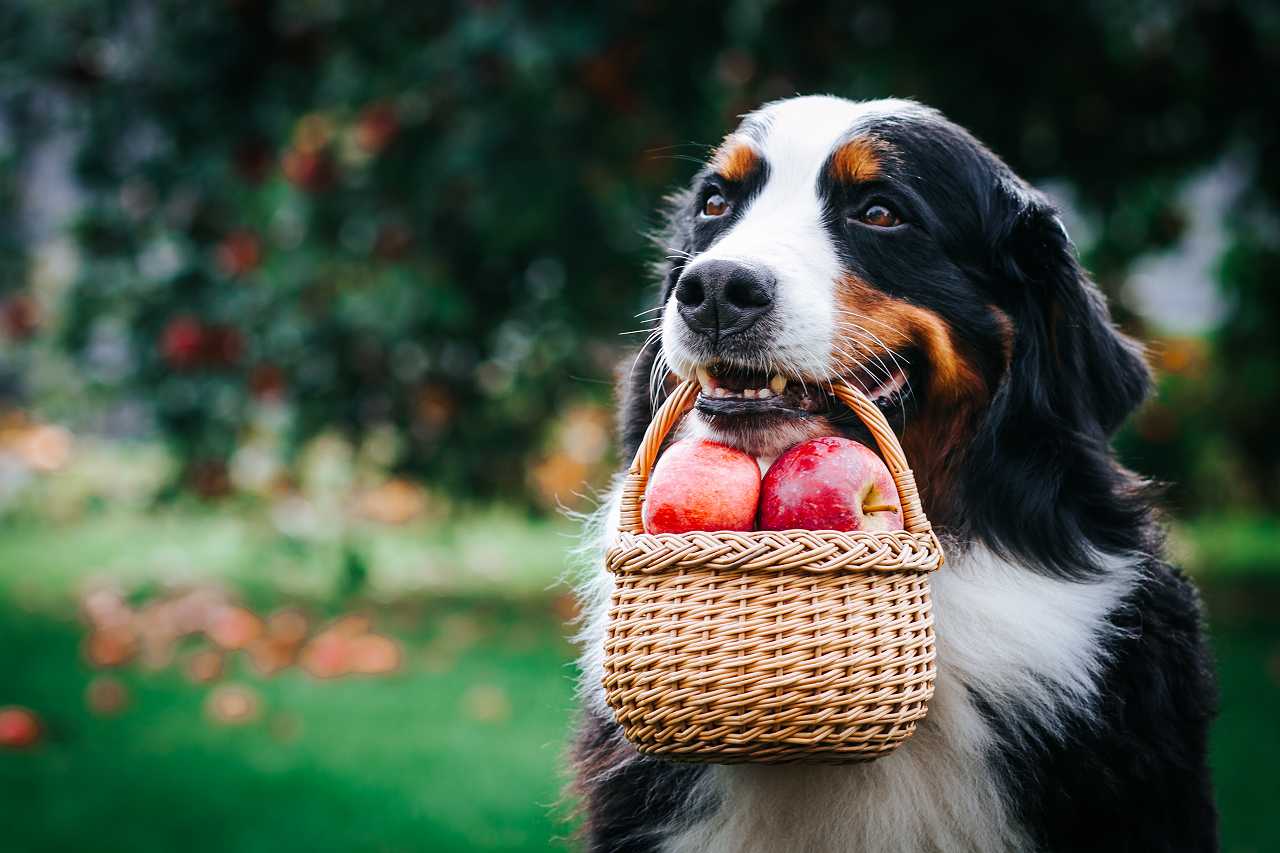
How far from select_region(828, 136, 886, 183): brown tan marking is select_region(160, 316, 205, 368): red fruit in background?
13.3ft

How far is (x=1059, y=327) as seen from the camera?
2.53 metres

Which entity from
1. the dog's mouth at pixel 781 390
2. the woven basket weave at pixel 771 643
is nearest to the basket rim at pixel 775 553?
the woven basket weave at pixel 771 643

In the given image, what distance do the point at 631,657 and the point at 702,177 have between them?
50.0 inches

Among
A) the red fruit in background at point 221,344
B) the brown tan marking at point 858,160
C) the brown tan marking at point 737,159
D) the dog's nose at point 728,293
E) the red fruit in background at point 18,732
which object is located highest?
the red fruit in background at point 221,344

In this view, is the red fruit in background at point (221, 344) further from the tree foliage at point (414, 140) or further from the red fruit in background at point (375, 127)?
the red fruit in background at point (375, 127)

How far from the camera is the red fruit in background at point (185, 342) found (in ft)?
18.7

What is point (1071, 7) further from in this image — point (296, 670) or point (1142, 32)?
point (296, 670)

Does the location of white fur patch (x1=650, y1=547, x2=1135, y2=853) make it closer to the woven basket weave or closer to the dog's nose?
the woven basket weave

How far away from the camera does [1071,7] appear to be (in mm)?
5566

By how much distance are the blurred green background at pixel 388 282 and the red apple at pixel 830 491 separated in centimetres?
258

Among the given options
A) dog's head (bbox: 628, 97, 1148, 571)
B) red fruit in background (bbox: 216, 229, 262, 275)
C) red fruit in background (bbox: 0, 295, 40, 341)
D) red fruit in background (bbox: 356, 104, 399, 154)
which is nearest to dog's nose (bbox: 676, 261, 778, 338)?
dog's head (bbox: 628, 97, 1148, 571)

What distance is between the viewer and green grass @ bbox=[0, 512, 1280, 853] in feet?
14.0

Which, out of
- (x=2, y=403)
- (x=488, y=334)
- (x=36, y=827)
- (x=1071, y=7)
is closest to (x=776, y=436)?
(x=36, y=827)

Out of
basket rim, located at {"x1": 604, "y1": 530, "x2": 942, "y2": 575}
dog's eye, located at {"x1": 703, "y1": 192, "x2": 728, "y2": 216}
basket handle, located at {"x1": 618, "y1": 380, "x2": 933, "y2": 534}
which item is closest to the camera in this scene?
basket rim, located at {"x1": 604, "y1": 530, "x2": 942, "y2": 575}
